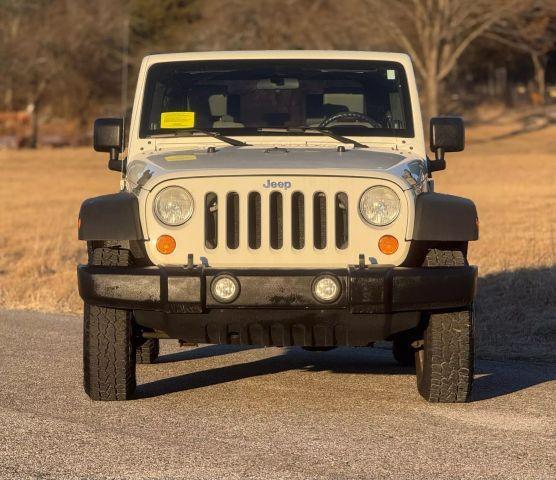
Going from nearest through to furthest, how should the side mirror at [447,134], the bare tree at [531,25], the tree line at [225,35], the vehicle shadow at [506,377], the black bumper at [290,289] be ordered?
1. the black bumper at [290,289]
2. the vehicle shadow at [506,377]
3. the side mirror at [447,134]
4. the bare tree at [531,25]
5. the tree line at [225,35]

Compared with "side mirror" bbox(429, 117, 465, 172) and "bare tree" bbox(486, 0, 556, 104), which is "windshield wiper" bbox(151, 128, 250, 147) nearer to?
"side mirror" bbox(429, 117, 465, 172)

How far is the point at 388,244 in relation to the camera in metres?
7.46

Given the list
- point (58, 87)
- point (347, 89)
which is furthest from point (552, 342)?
point (58, 87)

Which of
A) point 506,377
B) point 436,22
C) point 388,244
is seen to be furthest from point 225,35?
point 388,244

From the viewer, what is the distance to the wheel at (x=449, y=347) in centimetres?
752

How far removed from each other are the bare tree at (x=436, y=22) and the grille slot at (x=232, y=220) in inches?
1772

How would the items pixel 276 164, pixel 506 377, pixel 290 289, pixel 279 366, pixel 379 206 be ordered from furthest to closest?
pixel 279 366, pixel 506 377, pixel 276 164, pixel 379 206, pixel 290 289

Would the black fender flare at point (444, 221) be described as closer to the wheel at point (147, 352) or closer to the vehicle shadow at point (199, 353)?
the wheel at point (147, 352)

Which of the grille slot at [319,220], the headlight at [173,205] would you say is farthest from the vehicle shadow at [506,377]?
the headlight at [173,205]

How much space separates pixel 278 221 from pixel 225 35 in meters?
54.0

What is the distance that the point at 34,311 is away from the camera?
12438 millimetres

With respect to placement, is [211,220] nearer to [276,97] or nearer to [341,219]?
[341,219]

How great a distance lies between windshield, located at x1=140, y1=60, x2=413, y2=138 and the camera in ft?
29.3

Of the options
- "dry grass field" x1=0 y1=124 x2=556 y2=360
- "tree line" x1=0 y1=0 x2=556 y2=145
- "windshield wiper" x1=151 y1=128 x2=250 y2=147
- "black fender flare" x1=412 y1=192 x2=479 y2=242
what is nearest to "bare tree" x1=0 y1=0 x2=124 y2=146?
"tree line" x1=0 y1=0 x2=556 y2=145
